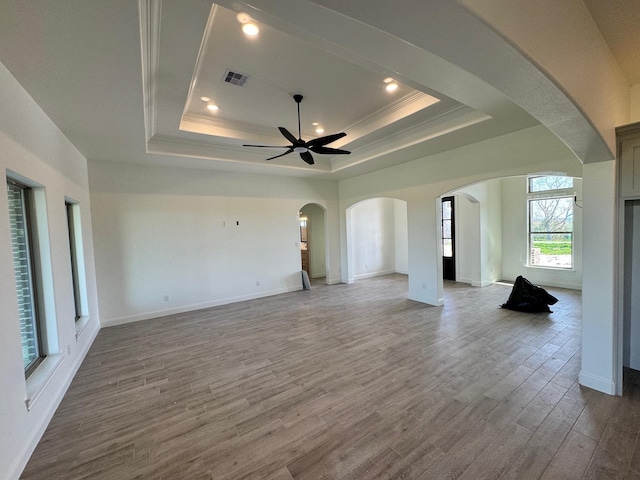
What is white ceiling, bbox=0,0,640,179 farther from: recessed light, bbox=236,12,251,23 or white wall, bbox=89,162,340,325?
white wall, bbox=89,162,340,325

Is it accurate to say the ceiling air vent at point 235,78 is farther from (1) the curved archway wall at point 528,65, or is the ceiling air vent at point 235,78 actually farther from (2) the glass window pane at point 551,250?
(2) the glass window pane at point 551,250

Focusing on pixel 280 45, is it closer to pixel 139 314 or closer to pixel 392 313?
pixel 392 313

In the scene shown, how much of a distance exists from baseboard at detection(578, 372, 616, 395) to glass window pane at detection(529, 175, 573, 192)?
5478 mm

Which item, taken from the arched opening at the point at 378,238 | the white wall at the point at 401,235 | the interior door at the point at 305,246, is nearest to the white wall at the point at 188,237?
the interior door at the point at 305,246

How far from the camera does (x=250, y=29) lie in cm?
237

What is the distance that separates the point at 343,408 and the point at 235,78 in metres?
3.77

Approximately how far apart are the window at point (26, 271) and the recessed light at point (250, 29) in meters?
2.57

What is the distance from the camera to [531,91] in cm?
145

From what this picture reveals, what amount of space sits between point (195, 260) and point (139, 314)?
1.41 m

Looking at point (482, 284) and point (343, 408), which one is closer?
point (343, 408)

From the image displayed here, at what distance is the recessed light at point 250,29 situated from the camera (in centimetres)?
231

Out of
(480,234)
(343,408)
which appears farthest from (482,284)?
(343,408)

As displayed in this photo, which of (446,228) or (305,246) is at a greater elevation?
(446,228)

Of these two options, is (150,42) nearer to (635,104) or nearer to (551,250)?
(635,104)
